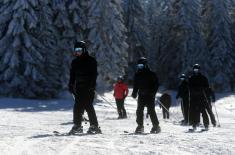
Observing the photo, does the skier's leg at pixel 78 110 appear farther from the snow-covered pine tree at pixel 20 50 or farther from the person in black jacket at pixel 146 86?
the snow-covered pine tree at pixel 20 50

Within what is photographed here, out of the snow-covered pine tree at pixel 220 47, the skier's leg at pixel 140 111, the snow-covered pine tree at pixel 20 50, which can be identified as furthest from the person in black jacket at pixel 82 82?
the snow-covered pine tree at pixel 220 47

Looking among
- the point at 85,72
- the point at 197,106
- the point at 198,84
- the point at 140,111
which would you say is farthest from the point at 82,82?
the point at 197,106

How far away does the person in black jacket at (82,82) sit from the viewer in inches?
427

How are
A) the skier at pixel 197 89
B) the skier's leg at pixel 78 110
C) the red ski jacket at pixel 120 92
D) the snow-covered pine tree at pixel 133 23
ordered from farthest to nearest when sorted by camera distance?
1. the snow-covered pine tree at pixel 133 23
2. the red ski jacket at pixel 120 92
3. the skier at pixel 197 89
4. the skier's leg at pixel 78 110

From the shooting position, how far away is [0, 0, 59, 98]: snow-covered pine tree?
1171 inches

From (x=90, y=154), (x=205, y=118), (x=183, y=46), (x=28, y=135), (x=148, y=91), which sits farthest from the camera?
(x=183, y=46)

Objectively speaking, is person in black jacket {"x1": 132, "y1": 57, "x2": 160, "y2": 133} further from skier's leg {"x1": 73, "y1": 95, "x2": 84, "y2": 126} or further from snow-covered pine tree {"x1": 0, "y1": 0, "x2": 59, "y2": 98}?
snow-covered pine tree {"x1": 0, "y1": 0, "x2": 59, "y2": 98}

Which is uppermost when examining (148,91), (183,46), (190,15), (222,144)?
(190,15)

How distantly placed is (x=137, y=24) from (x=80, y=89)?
1927 inches

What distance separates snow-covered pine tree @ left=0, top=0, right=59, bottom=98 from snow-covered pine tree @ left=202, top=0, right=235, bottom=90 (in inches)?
1095

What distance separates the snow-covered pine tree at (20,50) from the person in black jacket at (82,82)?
1927 centimetres

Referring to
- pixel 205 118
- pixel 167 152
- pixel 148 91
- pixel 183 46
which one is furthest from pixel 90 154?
pixel 183 46

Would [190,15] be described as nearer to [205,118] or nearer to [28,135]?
[205,118]

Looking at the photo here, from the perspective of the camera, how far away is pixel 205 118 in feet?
49.3
